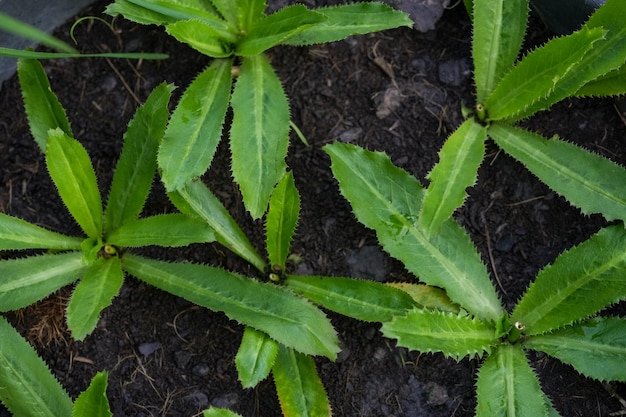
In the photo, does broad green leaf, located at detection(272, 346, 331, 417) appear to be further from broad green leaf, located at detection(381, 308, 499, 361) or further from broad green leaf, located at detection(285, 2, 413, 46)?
broad green leaf, located at detection(285, 2, 413, 46)

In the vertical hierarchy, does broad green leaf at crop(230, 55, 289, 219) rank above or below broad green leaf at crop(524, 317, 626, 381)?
above

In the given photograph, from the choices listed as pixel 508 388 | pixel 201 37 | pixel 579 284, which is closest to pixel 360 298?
pixel 508 388

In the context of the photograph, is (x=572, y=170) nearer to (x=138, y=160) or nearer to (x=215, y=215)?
(x=215, y=215)

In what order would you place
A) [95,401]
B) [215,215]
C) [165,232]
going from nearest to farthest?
[95,401] < [165,232] < [215,215]

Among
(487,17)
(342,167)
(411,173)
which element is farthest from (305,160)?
(487,17)

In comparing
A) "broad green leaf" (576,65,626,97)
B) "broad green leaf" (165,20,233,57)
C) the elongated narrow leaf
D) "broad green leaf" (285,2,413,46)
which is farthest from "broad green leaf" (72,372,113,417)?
"broad green leaf" (576,65,626,97)
